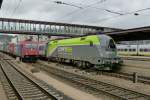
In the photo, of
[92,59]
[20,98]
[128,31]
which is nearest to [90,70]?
[92,59]

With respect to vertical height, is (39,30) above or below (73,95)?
above

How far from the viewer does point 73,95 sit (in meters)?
14.7

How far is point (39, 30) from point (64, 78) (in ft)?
242

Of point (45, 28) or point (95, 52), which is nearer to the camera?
point (95, 52)

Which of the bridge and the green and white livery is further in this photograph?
the bridge

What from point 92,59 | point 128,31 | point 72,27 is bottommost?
point 92,59

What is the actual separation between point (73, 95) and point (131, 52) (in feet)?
151

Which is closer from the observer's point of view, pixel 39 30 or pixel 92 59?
pixel 92 59

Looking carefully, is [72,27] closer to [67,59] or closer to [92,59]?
[67,59]

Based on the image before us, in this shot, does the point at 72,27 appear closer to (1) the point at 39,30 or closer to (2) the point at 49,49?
(1) the point at 39,30

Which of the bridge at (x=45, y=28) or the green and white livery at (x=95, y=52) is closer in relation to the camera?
the green and white livery at (x=95, y=52)

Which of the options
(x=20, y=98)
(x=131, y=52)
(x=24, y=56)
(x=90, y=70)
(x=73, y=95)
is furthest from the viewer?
(x=131, y=52)

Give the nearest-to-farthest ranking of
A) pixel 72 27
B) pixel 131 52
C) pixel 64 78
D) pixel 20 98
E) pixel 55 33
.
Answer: pixel 20 98 → pixel 64 78 → pixel 131 52 → pixel 55 33 → pixel 72 27

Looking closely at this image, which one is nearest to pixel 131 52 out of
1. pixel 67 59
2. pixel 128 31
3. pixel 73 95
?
pixel 67 59
